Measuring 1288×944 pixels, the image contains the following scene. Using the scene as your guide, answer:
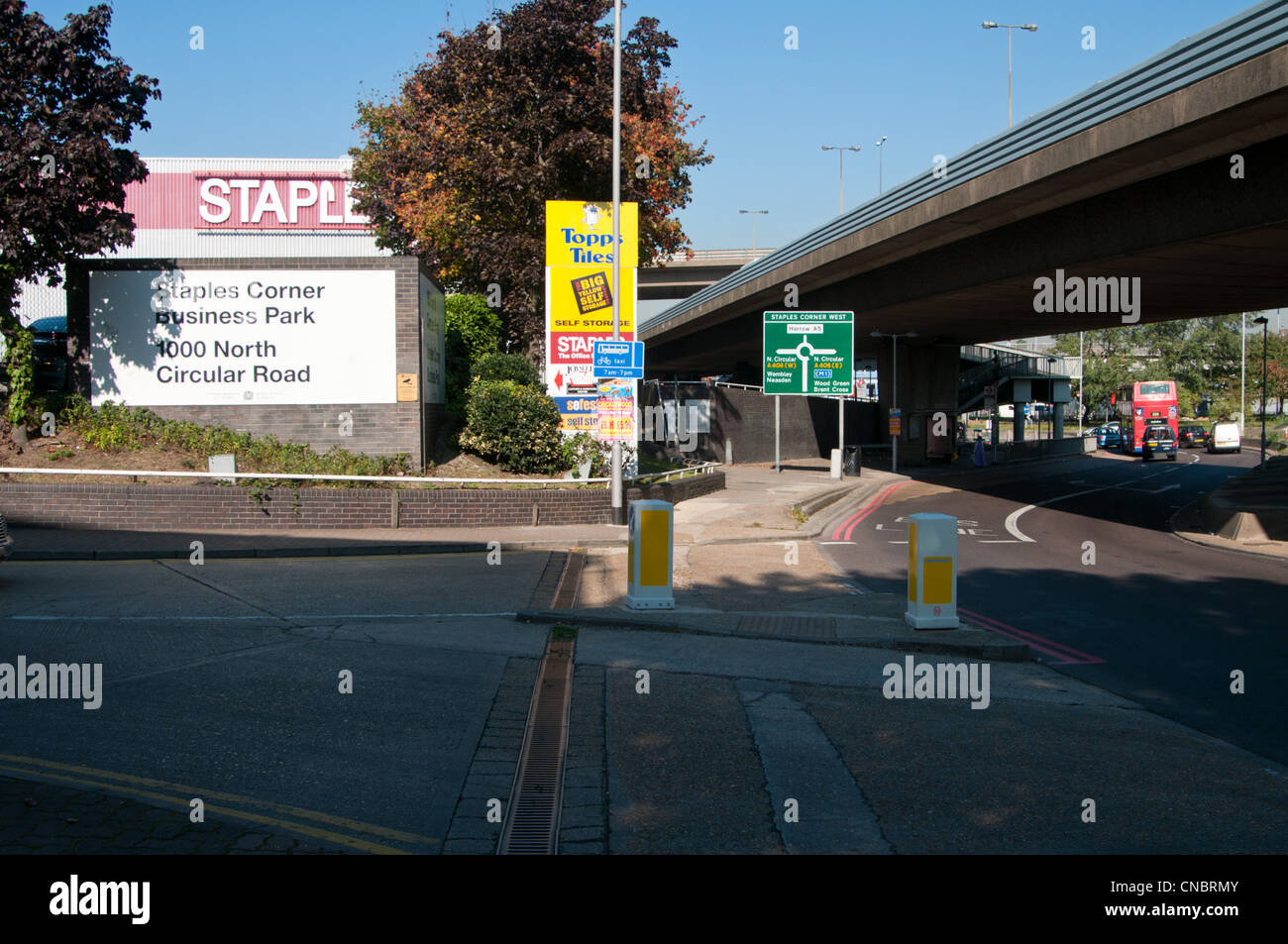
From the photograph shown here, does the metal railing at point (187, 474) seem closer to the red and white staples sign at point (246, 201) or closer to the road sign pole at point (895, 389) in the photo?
the road sign pole at point (895, 389)

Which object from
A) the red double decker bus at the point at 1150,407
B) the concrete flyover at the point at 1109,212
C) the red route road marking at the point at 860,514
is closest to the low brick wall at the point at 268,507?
the red route road marking at the point at 860,514

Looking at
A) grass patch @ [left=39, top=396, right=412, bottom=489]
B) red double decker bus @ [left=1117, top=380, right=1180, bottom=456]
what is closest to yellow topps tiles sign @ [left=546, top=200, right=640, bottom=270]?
grass patch @ [left=39, top=396, right=412, bottom=489]

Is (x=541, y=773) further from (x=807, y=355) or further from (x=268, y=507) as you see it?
(x=807, y=355)

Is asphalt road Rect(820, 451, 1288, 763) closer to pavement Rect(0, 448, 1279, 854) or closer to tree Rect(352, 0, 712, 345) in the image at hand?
pavement Rect(0, 448, 1279, 854)

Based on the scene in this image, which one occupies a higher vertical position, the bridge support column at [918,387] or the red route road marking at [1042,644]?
the bridge support column at [918,387]

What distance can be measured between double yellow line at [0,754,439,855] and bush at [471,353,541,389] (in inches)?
707

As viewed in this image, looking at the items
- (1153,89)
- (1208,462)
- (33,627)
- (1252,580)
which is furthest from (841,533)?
(1208,462)

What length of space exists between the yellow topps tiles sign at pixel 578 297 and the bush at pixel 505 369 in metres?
2.17

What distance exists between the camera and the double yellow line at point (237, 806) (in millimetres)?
4871

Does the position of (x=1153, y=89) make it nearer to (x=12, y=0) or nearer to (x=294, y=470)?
(x=294, y=470)

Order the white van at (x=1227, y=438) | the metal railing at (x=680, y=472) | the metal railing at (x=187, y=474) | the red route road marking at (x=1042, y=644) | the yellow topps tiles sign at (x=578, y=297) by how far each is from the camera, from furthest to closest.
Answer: the white van at (x=1227, y=438), the metal railing at (x=680, y=472), the yellow topps tiles sign at (x=578, y=297), the metal railing at (x=187, y=474), the red route road marking at (x=1042, y=644)

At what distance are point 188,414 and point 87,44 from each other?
21.2ft

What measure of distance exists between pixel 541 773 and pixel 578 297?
16.6 metres

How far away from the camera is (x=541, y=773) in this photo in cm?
Answer: 602
